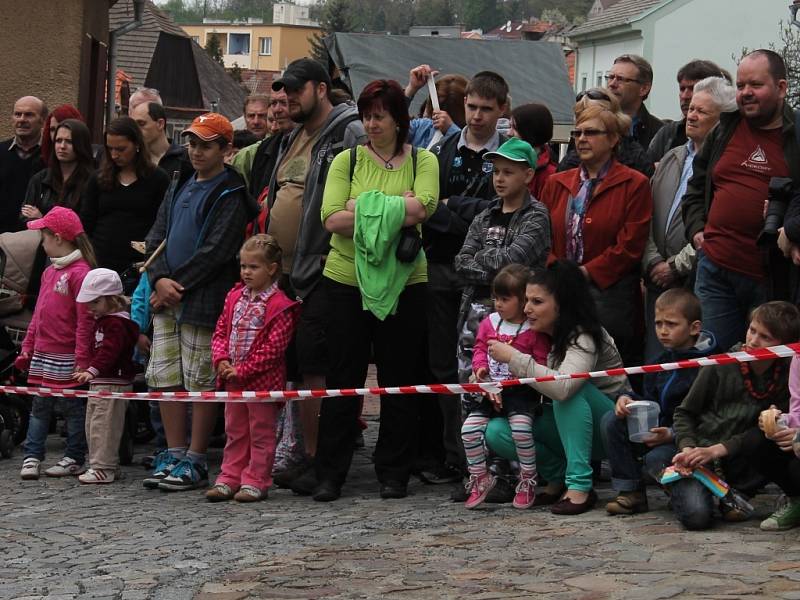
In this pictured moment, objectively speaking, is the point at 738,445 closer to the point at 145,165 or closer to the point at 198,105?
the point at 145,165

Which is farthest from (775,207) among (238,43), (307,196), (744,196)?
(238,43)

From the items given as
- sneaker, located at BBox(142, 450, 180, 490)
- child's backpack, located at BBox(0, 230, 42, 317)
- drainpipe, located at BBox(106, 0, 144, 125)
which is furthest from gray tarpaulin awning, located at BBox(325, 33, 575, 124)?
sneaker, located at BBox(142, 450, 180, 490)

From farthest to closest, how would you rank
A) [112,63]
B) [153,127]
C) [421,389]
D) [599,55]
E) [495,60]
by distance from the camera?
[599,55] < [495,60] < [112,63] < [153,127] < [421,389]

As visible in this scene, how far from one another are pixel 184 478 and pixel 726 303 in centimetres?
329

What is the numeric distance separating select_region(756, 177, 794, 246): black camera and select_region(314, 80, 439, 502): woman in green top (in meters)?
1.85

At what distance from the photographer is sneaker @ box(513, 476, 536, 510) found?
7895 millimetres

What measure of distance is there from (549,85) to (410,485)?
58.6 feet

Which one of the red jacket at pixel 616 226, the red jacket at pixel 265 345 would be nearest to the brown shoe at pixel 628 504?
the red jacket at pixel 616 226

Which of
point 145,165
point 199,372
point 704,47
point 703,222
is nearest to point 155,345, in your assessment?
point 199,372

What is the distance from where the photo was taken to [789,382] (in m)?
7.04

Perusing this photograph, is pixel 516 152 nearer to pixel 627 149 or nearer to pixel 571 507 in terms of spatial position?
pixel 627 149

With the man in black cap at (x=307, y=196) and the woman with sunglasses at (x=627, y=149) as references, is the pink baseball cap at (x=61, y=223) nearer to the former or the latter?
the man in black cap at (x=307, y=196)

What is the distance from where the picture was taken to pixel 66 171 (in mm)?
10883

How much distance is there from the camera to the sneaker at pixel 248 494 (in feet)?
28.0
